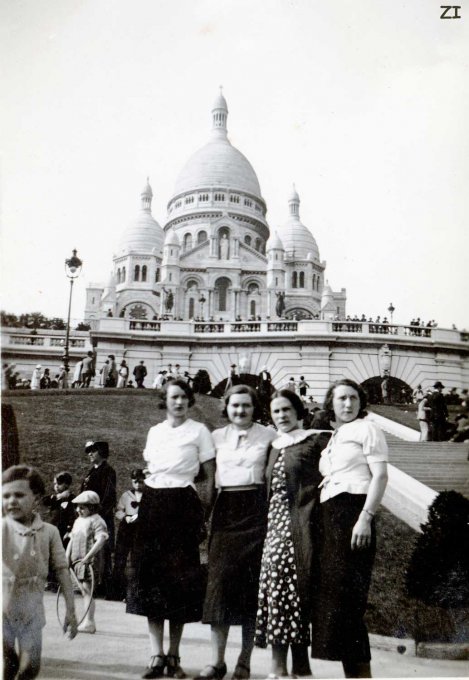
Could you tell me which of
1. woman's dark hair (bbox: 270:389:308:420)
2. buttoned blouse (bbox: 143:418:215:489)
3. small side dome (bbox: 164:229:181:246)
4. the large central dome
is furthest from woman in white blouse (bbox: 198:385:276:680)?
the large central dome

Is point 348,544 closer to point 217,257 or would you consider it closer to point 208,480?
point 208,480

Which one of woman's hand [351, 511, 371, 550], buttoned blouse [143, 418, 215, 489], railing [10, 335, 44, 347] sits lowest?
woman's hand [351, 511, 371, 550]

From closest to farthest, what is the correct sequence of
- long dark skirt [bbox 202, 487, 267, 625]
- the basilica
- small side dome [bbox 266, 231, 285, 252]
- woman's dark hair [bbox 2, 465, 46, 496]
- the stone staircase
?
long dark skirt [bbox 202, 487, 267, 625]
woman's dark hair [bbox 2, 465, 46, 496]
the stone staircase
the basilica
small side dome [bbox 266, 231, 285, 252]

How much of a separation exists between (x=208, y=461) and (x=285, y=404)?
64 centimetres

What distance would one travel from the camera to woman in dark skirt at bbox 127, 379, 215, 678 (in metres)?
4.56

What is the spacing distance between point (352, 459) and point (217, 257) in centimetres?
4289

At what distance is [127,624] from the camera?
504cm

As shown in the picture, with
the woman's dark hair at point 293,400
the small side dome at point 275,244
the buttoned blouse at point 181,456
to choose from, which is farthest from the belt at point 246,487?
the small side dome at point 275,244

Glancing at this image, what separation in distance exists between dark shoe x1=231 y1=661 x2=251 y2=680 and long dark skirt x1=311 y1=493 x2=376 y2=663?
0.44 metres

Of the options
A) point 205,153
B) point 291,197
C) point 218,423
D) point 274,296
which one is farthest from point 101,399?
point 205,153

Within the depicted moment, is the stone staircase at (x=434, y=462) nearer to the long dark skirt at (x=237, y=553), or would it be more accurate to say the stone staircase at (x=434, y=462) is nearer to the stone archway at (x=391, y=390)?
the stone archway at (x=391, y=390)

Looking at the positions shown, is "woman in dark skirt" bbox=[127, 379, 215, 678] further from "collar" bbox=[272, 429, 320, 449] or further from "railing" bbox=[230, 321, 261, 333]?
"railing" bbox=[230, 321, 261, 333]

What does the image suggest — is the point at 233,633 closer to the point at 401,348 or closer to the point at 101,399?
the point at 101,399

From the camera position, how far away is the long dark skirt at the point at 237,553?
445 cm
